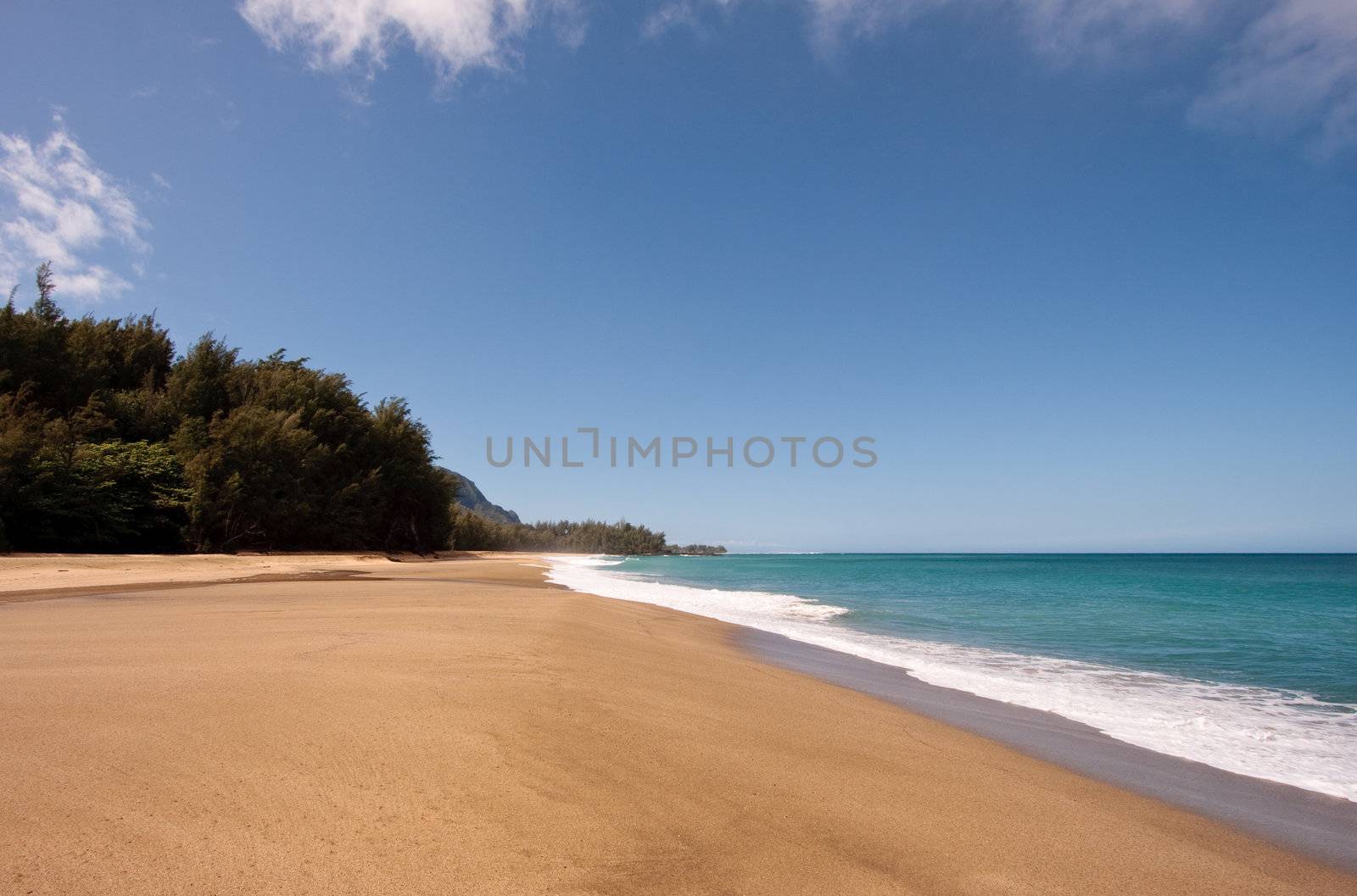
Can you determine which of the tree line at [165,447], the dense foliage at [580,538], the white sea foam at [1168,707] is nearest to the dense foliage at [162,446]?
the tree line at [165,447]

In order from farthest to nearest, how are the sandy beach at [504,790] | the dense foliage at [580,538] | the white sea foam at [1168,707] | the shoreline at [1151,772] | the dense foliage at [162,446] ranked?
1. the dense foliage at [580,538]
2. the dense foliage at [162,446]
3. the white sea foam at [1168,707]
4. the shoreline at [1151,772]
5. the sandy beach at [504,790]

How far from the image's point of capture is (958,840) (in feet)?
9.68

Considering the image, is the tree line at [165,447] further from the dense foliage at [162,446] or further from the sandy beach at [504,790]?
the sandy beach at [504,790]

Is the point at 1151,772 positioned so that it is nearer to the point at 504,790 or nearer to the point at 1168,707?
the point at 1168,707

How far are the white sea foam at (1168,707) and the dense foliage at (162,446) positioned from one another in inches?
939

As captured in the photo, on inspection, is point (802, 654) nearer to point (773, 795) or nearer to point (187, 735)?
point (773, 795)

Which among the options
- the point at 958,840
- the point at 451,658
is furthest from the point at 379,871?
the point at 451,658

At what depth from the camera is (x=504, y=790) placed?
2.75 m

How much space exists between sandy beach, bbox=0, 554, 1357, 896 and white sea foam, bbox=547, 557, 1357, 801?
6.40ft

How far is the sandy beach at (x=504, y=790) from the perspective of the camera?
2.13m

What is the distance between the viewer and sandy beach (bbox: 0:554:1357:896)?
2.13m

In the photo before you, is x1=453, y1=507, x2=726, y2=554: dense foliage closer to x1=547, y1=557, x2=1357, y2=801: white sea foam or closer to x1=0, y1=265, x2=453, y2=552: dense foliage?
x1=0, y1=265, x2=453, y2=552: dense foliage

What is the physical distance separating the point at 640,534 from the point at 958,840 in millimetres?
134849

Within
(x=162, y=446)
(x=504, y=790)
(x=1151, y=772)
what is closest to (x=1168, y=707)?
(x=1151, y=772)
